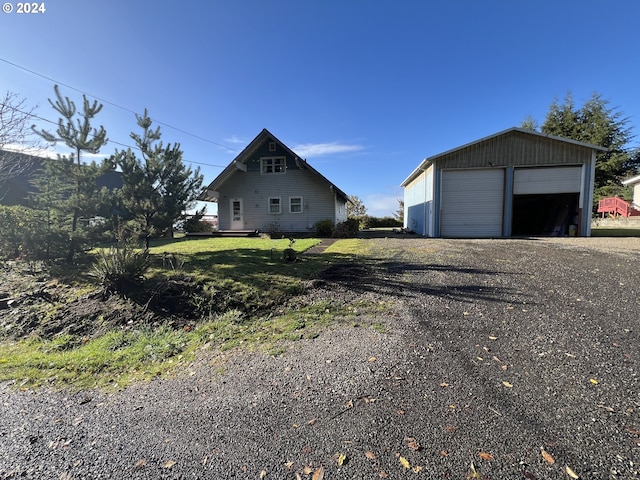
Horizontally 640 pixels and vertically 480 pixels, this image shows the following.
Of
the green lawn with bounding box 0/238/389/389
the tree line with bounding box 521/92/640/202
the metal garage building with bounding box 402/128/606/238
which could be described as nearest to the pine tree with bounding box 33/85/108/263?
the green lawn with bounding box 0/238/389/389

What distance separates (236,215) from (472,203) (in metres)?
13.7

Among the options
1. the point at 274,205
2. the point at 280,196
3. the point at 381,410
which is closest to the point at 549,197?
the point at 280,196

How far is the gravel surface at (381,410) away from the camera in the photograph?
5.84 ft

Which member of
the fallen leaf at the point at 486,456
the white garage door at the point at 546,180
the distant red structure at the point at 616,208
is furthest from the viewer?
the distant red structure at the point at 616,208

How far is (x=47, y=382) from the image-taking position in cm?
310

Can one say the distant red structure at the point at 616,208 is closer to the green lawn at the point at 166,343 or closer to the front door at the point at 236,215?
the front door at the point at 236,215

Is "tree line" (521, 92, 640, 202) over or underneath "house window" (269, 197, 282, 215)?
over

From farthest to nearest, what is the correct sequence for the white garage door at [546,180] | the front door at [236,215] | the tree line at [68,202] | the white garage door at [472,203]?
the front door at [236,215] → the white garage door at [472,203] → the white garage door at [546,180] → the tree line at [68,202]

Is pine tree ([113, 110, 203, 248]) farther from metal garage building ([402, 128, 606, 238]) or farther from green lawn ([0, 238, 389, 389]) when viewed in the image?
metal garage building ([402, 128, 606, 238])

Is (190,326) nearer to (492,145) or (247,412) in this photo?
(247,412)

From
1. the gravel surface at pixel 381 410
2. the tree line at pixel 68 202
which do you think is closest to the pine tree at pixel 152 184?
the tree line at pixel 68 202

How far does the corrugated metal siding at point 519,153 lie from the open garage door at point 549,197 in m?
0.44

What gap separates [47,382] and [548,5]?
14569 millimetres

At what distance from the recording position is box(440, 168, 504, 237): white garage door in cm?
1539
